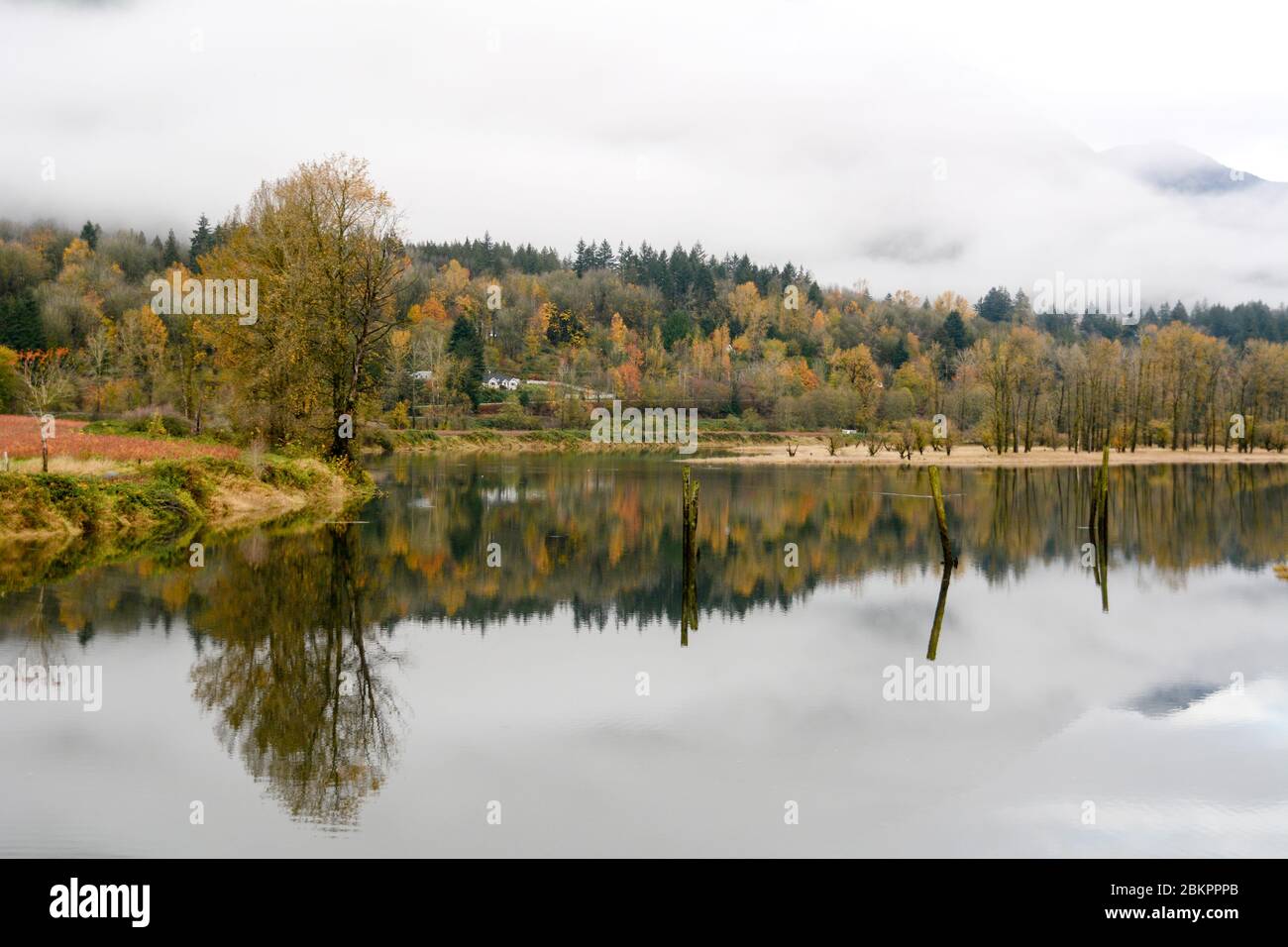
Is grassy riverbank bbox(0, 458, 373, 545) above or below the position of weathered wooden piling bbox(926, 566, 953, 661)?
above

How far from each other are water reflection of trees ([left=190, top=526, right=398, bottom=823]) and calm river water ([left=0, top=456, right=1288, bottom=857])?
55 mm

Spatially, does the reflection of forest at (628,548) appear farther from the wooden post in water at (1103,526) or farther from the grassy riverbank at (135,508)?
the grassy riverbank at (135,508)

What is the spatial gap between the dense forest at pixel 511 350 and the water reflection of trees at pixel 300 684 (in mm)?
20001

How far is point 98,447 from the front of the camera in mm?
31391

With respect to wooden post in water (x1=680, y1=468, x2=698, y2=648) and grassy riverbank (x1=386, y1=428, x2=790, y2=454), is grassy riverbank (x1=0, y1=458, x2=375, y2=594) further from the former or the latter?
grassy riverbank (x1=386, y1=428, x2=790, y2=454)

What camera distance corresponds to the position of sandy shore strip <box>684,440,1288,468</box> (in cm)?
7062

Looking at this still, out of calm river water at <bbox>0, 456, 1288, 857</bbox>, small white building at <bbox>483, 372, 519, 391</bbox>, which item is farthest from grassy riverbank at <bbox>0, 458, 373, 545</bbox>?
small white building at <bbox>483, 372, 519, 391</bbox>

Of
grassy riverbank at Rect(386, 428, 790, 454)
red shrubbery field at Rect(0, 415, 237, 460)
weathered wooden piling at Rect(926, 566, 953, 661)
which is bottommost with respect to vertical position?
weathered wooden piling at Rect(926, 566, 953, 661)

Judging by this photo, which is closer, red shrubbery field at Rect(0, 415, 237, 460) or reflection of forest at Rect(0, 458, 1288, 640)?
reflection of forest at Rect(0, 458, 1288, 640)

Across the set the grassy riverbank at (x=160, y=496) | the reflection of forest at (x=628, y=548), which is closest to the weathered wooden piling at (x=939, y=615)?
the reflection of forest at (x=628, y=548)

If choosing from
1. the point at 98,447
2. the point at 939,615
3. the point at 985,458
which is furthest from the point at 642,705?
the point at 985,458

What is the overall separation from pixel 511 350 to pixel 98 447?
11044 cm

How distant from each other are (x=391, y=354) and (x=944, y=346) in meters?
92.7
